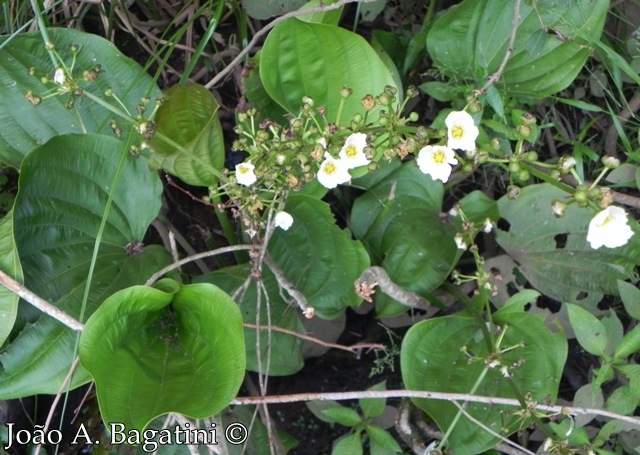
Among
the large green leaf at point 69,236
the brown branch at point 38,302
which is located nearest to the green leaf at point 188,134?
the large green leaf at point 69,236

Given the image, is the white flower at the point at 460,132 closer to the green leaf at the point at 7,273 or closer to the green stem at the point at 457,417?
the green stem at the point at 457,417

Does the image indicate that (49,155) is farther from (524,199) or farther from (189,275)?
(524,199)

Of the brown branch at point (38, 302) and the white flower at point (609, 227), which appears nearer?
the white flower at point (609, 227)

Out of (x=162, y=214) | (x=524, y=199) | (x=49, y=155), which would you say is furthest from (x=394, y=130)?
(x=162, y=214)

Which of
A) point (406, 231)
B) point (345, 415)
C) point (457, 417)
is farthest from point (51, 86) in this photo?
point (457, 417)

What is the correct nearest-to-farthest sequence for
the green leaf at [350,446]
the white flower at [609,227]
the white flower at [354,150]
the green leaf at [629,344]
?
the white flower at [609,227], the white flower at [354,150], the green leaf at [629,344], the green leaf at [350,446]

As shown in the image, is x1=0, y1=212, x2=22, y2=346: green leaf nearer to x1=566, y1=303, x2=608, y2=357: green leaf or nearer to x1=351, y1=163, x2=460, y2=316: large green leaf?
x1=351, y1=163, x2=460, y2=316: large green leaf

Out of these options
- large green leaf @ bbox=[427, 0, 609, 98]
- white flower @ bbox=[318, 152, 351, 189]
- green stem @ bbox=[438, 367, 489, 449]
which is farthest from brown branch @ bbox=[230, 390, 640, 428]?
large green leaf @ bbox=[427, 0, 609, 98]
